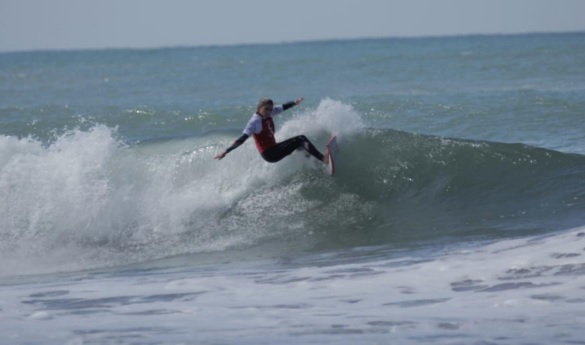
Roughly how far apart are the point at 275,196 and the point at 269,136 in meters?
1.29

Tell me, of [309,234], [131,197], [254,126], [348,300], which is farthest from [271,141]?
[348,300]

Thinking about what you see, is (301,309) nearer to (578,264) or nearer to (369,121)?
(578,264)

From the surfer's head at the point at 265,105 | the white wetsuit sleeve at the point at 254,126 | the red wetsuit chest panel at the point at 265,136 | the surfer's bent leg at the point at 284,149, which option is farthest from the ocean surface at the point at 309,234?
the surfer's head at the point at 265,105

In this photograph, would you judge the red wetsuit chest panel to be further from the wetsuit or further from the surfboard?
the surfboard

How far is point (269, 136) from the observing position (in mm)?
12266

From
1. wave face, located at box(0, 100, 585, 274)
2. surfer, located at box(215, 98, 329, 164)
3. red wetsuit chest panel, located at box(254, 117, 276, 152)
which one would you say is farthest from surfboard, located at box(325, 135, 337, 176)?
red wetsuit chest panel, located at box(254, 117, 276, 152)

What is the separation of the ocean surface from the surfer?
0.86 m

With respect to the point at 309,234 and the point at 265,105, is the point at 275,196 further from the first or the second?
the point at 265,105

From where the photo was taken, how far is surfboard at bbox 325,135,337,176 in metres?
13.3

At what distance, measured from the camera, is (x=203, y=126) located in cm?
2291

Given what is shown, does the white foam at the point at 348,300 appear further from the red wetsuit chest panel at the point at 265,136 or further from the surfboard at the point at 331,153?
the surfboard at the point at 331,153

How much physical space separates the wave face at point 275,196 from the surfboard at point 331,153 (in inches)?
5.5

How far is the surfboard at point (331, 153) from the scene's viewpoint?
524 inches

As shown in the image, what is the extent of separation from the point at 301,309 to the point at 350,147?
20.1 ft
